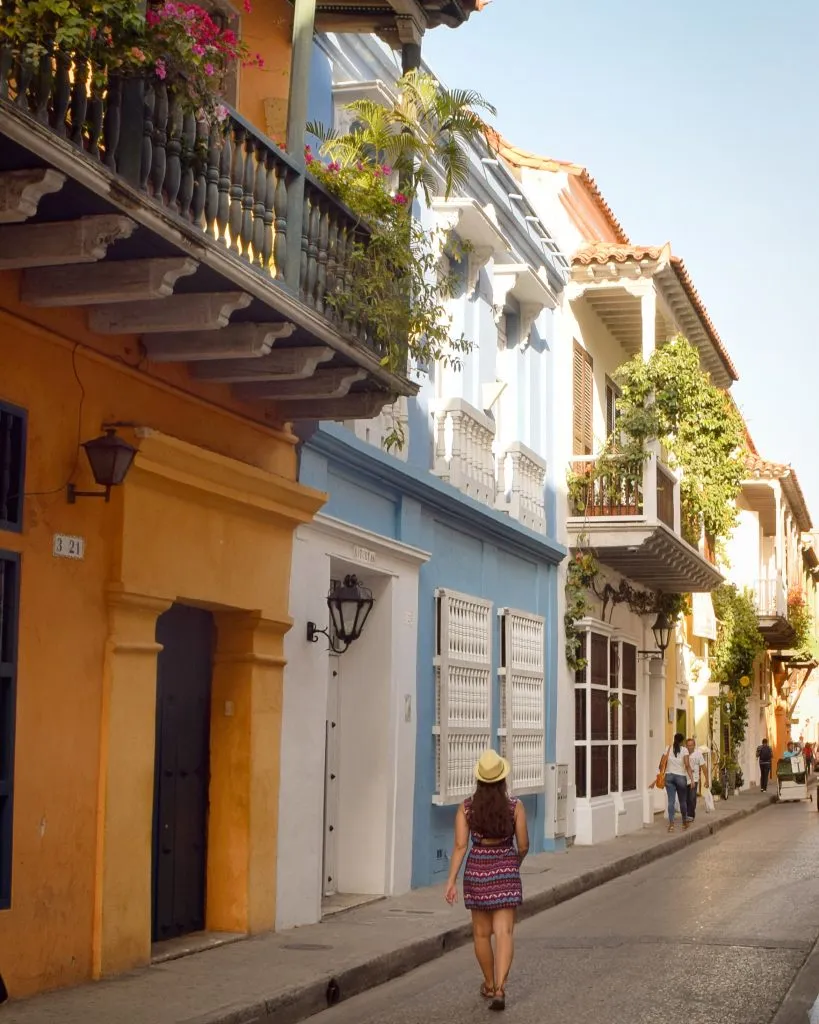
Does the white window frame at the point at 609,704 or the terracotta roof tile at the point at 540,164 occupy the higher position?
the terracotta roof tile at the point at 540,164

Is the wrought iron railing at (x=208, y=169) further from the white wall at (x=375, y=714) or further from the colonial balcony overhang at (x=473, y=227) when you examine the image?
the colonial balcony overhang at (x=473, y=227)

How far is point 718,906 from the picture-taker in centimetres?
1434

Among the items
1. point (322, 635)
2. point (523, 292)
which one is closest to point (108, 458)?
point (322, 635)

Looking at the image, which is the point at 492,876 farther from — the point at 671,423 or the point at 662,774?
the point at 662,774

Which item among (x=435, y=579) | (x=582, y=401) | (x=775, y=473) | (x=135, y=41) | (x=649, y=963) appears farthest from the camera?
(x=775, y=473)

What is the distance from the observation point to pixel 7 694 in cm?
863

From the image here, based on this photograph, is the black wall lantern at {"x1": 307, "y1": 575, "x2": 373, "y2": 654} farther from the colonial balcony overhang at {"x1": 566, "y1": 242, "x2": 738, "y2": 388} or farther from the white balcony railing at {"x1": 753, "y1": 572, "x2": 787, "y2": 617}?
the white balcony railing at {"x1": 753, "y1": 572, "x2": 787, "y2": 617}

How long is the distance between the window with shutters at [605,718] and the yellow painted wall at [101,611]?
10383mm

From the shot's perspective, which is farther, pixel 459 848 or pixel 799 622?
pixel 799 622

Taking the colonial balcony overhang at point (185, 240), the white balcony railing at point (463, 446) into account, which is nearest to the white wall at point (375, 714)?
the white balcony railing at point (463, 446)

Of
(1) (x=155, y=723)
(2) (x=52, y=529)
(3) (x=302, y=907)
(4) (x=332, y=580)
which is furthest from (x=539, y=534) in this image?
(2) (x=52, y=529)

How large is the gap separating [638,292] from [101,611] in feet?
43.9

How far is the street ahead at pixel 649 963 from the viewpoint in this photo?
9078 millimetres

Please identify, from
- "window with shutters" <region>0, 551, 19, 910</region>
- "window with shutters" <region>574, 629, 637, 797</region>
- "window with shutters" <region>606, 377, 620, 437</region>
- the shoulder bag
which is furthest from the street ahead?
"window with shutters" <region>606, 377, 620, 437</region>
